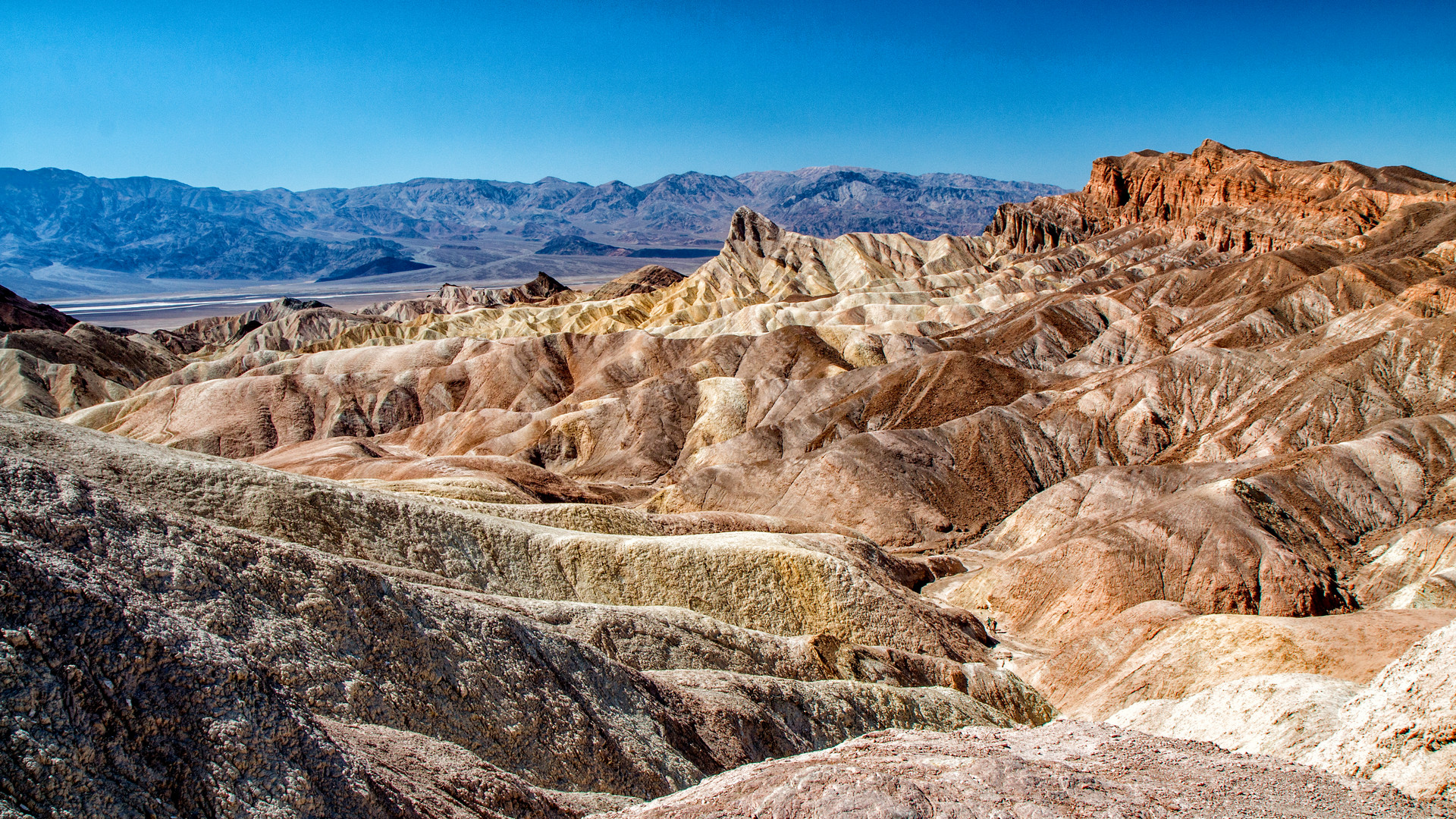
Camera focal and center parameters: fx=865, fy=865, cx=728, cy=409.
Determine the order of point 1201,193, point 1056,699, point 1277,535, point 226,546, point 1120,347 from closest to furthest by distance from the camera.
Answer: point 226,546, point 1056,699, point 1277,535, point 1120,347, point 1201,193

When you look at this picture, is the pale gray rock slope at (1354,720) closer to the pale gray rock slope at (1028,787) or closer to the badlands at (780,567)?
the badlands at (780,567)

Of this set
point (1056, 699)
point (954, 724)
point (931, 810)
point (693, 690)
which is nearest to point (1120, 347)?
point (1056, 699)

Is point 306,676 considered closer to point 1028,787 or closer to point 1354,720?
point 1028,787

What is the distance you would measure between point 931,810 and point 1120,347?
66398 millimetres

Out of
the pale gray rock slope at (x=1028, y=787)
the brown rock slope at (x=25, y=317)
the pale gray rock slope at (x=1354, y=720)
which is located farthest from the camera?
the brown rock slope at (x=25, y=317)

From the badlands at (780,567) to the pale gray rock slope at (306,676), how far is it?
62mm

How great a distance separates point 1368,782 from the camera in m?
12.8

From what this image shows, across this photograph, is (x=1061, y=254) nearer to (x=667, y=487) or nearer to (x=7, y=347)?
(x=667, y=487)

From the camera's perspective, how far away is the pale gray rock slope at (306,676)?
30.5 ft

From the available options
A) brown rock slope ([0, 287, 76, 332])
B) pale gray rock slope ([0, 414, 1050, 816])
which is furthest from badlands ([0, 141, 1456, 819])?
brown rock slope ([0, 287, 76, 332])

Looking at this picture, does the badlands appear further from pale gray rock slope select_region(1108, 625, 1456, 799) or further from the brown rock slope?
the brown rock slope

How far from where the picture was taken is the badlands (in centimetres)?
1121

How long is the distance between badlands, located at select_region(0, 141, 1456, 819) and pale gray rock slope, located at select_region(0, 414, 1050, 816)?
62mm

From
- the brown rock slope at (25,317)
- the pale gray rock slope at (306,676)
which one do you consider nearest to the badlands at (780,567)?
the pale gray rock slope at (306,676)
